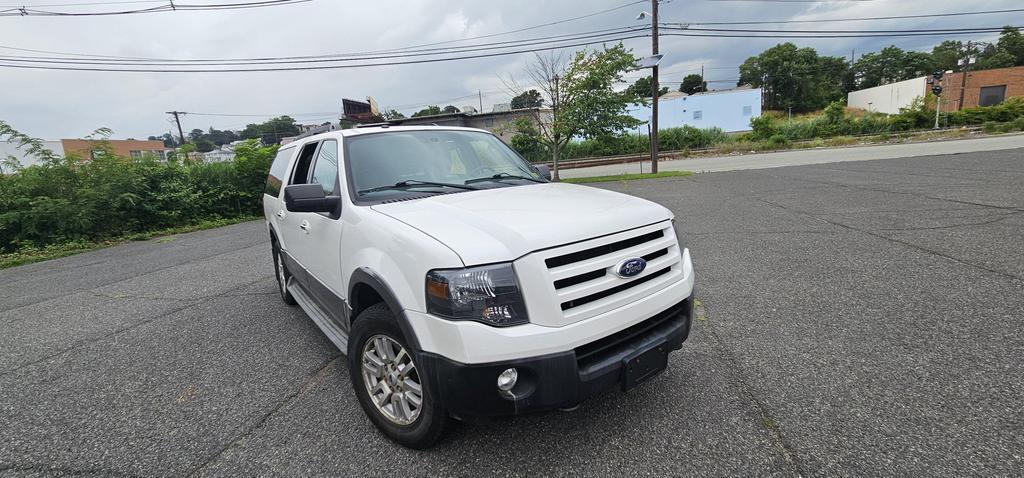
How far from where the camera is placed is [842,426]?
7.71 feet

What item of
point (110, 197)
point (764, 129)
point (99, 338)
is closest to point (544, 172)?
point (99, 338)

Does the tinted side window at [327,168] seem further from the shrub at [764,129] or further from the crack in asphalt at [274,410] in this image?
the shrub at [764,129]

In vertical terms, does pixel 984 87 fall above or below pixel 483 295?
above

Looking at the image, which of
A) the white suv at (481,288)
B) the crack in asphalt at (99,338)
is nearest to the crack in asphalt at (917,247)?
the white suv at (481,288)

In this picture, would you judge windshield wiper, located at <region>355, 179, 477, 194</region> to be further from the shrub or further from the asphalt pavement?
the shrub

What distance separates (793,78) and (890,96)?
1945 cm

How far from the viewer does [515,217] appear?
222 centimetres

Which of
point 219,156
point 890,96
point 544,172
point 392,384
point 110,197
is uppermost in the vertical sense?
point 890,96

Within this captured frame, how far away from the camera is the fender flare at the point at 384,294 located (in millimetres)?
2033

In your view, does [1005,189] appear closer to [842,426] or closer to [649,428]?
[842,426]

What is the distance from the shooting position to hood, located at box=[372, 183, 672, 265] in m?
1.95

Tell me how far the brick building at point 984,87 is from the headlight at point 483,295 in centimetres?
5917

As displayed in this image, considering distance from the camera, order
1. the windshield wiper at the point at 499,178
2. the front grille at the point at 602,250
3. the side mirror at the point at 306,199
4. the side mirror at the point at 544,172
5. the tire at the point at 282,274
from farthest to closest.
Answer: the tire at the point at 282,274 < the side mirror at the point at 544,172 < the windshield wiper at the point at 499,178 < the side mirror at the point at 306,199 < the front grille at the point at 602,250

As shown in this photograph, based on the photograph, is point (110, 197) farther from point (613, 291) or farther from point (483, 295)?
point (613, 291)
